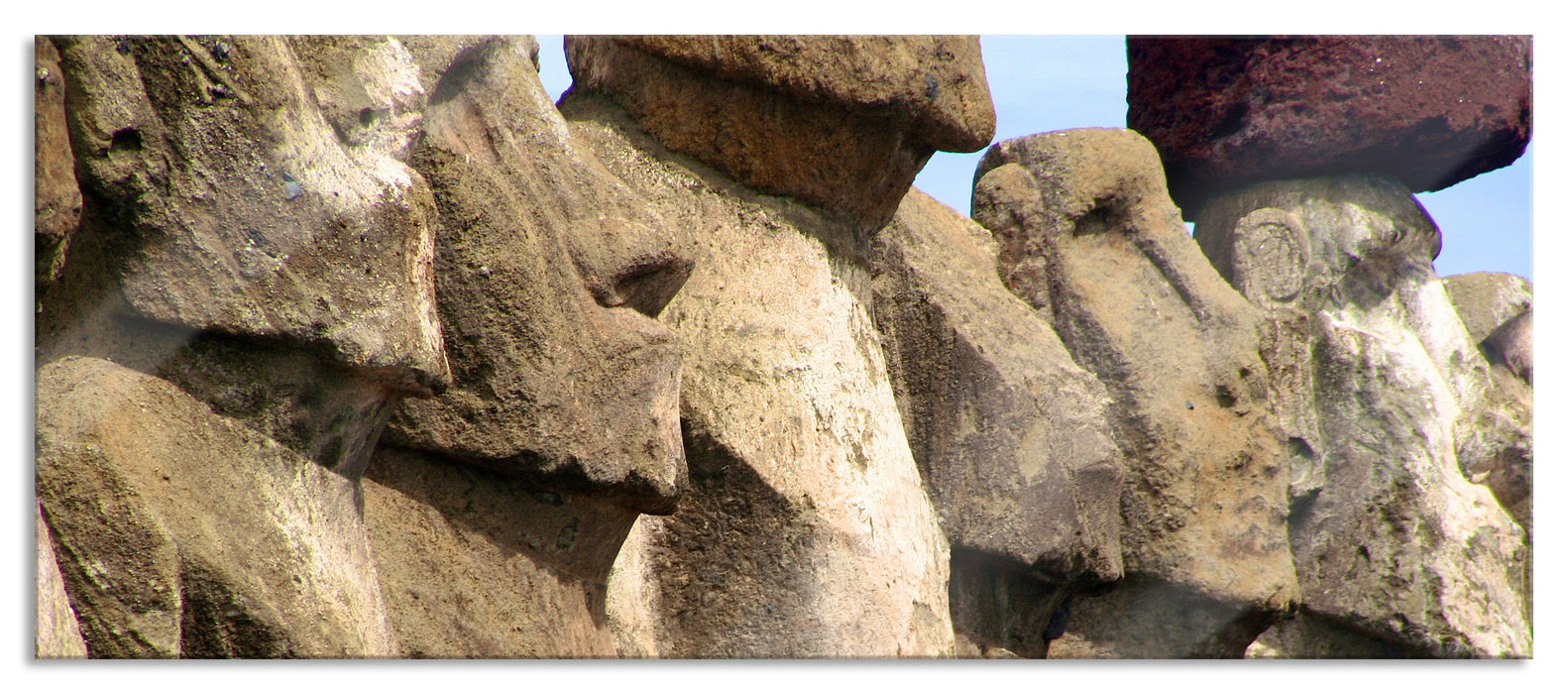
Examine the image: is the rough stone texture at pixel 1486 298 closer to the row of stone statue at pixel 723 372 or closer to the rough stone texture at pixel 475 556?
the row of stone statue at pixel 723 372

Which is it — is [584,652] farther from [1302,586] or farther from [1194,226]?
[1194,226]

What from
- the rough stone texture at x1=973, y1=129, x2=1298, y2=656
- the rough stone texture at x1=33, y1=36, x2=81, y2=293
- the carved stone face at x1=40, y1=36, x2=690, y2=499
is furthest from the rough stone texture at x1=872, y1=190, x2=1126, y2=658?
the rough stone texture at x1=33, y1=36, x2=81, y2=293

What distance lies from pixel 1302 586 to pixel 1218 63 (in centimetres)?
87

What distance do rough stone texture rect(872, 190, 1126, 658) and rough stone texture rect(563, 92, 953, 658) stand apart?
0.13m

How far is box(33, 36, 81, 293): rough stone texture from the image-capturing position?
117 centimetres

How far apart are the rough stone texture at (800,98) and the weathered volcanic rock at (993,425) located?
20 cm

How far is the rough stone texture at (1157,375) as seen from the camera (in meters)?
2.31

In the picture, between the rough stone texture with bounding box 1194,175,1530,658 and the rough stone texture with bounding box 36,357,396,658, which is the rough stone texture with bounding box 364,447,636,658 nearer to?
the rough stone texture with bounding box 36,357,396,658

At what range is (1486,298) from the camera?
3.04m

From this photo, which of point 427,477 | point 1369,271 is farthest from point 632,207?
point 1369,271

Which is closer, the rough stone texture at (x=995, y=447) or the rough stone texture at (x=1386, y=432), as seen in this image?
the rough stone texture at (x=995, y=447)

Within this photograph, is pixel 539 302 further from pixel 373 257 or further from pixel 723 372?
pixel 723 372

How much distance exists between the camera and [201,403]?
4.15ft

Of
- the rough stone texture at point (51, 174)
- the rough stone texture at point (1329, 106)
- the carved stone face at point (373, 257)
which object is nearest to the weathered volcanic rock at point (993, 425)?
the carved stone face at point (373, 257)
